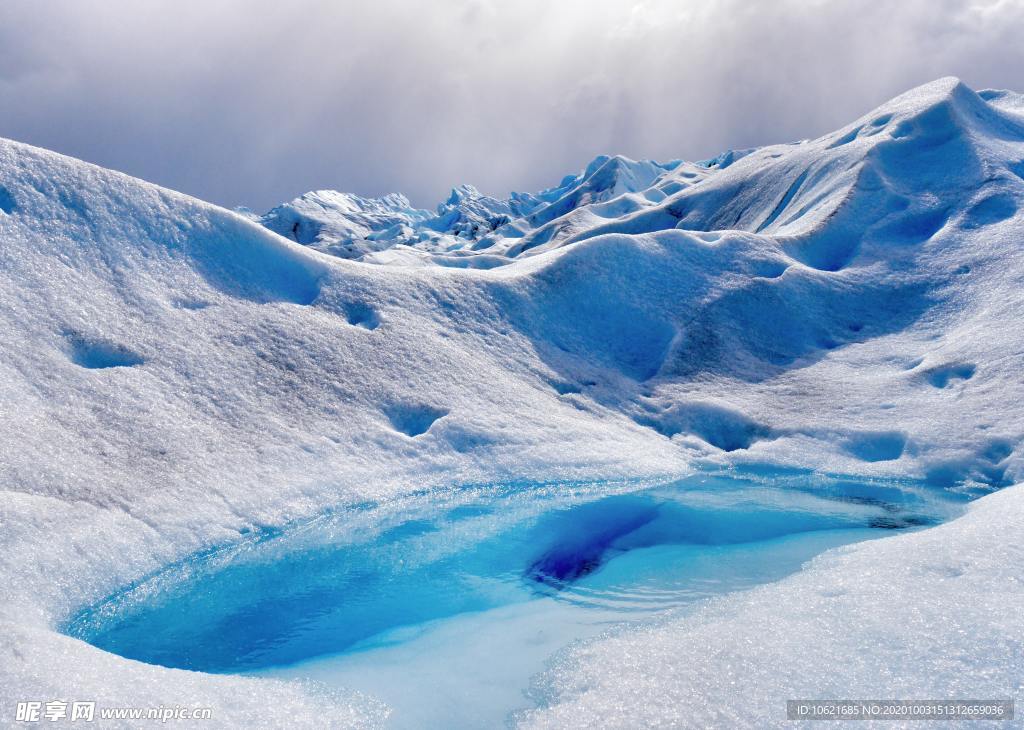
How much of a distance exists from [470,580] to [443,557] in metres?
0.52

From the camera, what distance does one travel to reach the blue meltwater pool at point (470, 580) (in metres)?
5.30

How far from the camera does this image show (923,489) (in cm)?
959

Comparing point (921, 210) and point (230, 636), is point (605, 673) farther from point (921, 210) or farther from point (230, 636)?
point (921, 210)

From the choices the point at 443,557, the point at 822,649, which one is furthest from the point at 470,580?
the point at 822,649

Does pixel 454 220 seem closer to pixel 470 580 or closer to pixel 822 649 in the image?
pixel 470 580

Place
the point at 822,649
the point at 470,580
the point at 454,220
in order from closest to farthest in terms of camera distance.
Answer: the point at 822,649, the point at 470,580, the point at 454,220

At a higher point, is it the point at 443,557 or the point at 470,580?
the point at 443,557

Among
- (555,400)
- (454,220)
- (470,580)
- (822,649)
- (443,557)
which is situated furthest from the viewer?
(454,220)

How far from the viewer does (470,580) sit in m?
6.95

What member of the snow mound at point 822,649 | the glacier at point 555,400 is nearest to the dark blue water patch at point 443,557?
the glacier at point 555,400

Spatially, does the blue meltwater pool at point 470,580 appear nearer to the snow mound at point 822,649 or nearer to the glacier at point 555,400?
the glacier at point 555,400

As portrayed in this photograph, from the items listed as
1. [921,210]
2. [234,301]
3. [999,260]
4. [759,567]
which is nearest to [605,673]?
[759,567]

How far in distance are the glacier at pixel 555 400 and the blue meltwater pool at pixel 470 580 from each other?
35 centimetres

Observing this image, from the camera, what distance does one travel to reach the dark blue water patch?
18.7ft
